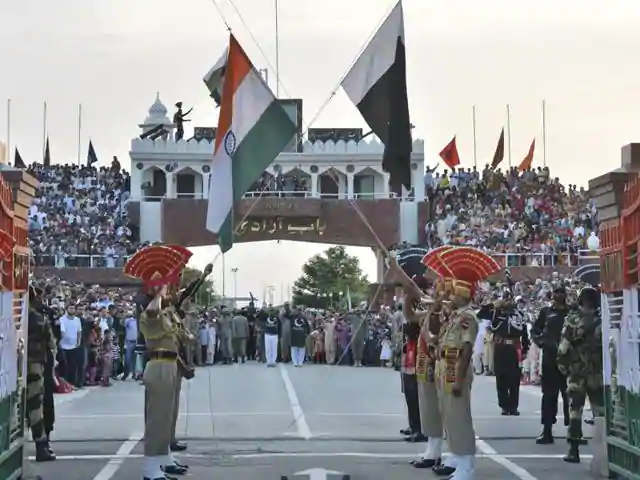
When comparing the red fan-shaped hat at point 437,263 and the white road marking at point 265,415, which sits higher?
the red fan-shaped hat at point 437,263

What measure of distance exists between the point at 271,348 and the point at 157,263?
69.1ft

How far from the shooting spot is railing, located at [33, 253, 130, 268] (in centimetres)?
4775

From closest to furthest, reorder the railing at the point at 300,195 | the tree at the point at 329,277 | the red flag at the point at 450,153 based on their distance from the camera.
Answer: the red flag at the point at 450,153
the railing at the point at 300,195
the tree at the point at 329,277

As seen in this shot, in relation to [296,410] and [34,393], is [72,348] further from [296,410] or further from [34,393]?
[34,393]

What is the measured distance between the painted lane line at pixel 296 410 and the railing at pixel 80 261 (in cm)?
2213

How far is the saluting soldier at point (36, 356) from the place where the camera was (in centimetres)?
1183

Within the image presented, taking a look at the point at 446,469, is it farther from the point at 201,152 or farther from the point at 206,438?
the point at 201,152

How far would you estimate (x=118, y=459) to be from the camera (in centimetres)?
1274

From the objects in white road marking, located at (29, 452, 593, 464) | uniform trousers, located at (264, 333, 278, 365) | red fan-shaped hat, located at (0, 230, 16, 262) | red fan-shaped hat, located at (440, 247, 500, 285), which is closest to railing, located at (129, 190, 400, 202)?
uniform trousers, located at (264, 333, 278, 365)

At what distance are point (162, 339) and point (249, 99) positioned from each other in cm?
364

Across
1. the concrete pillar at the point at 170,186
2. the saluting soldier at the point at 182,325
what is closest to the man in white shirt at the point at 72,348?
the saluting soldier at the point at 182,325

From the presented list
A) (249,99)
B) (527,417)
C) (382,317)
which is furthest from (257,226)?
(249,99)

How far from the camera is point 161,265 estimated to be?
11.4 m

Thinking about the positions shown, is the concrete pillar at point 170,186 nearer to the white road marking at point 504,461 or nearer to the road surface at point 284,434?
the road surface at point 284,434
